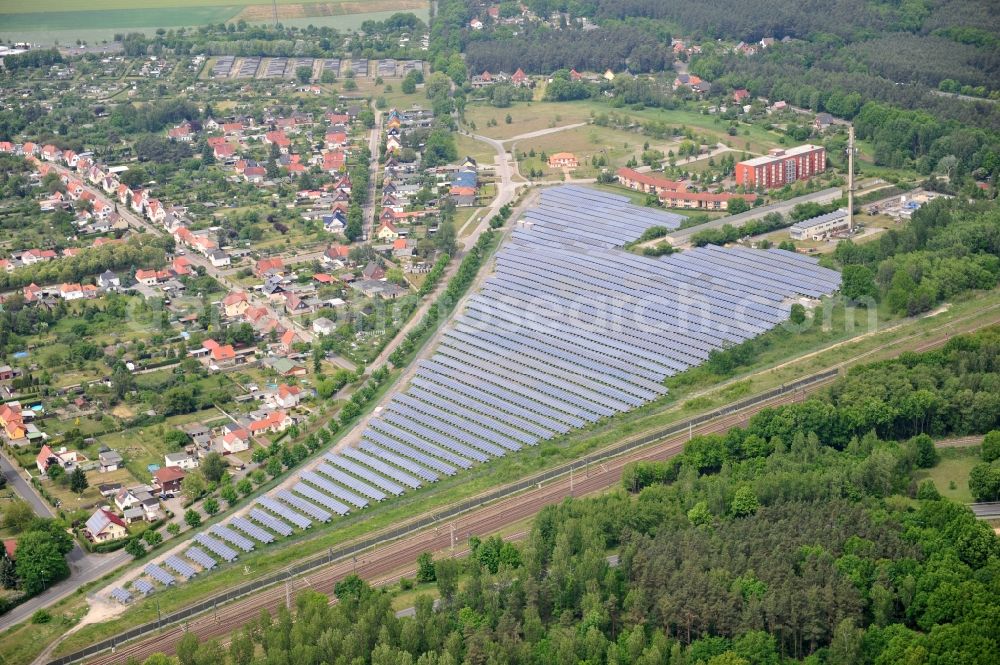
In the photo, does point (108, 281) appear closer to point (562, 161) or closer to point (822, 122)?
point (562, 161)

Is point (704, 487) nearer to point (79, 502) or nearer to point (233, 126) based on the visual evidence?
point (79, 502)

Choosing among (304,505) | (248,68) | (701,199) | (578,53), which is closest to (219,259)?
(701,199)

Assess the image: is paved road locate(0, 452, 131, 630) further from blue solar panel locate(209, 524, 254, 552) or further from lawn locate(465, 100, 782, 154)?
lawn locate(465, 100, 782, 154)

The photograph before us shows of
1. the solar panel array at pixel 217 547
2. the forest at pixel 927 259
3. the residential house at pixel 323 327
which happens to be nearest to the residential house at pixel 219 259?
the residential house at pixel 323 327

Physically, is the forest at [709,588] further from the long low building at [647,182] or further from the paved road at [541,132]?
the paved road at [541,132]

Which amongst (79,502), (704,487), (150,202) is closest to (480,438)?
(704,487)

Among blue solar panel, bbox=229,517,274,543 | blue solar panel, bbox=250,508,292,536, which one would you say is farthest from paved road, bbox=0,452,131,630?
blue solar panel, bbox=250,508,292,536
